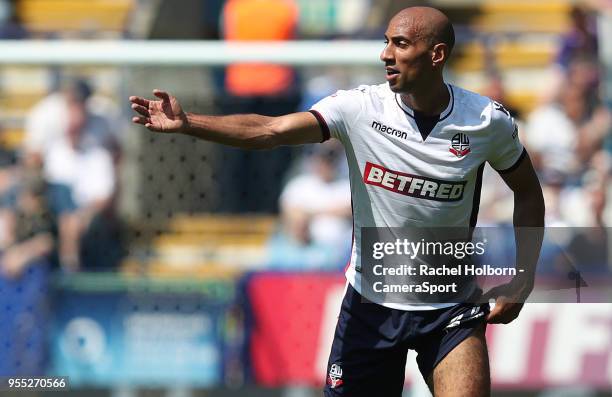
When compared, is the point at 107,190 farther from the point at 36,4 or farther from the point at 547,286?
→ the point at 36,4

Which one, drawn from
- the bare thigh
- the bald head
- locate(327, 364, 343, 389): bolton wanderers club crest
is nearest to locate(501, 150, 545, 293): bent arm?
the bare thigh

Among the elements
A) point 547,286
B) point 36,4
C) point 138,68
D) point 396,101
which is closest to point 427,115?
point 396,101

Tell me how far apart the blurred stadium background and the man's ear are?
231 cm

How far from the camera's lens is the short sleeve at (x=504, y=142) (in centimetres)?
521

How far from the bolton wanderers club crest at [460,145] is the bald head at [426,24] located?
1.43ft

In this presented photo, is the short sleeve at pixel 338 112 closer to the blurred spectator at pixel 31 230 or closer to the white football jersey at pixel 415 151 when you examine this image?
the white football jersey at pixel 415 151

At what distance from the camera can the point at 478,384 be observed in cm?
504

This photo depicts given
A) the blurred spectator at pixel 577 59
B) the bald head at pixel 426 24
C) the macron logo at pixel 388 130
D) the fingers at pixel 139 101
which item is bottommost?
the macron logo at pixel 388 130

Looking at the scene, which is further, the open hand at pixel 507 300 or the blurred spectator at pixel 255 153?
the blurred spectator at pixel 255 153

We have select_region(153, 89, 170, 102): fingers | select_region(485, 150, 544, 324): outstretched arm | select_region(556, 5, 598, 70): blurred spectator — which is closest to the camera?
select_region(153, 89, 170, 102): fingers

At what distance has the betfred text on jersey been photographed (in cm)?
518

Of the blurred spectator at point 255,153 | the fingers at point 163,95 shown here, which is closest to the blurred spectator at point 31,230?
the blurred spectator at point 255,153

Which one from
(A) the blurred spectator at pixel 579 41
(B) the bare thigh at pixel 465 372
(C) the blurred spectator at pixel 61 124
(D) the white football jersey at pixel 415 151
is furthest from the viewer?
(A) the blurred spectator at pixel 579 41

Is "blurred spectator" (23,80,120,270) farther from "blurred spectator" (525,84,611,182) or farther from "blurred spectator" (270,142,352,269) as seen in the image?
"blurred spectator" (525,84,611,182)
